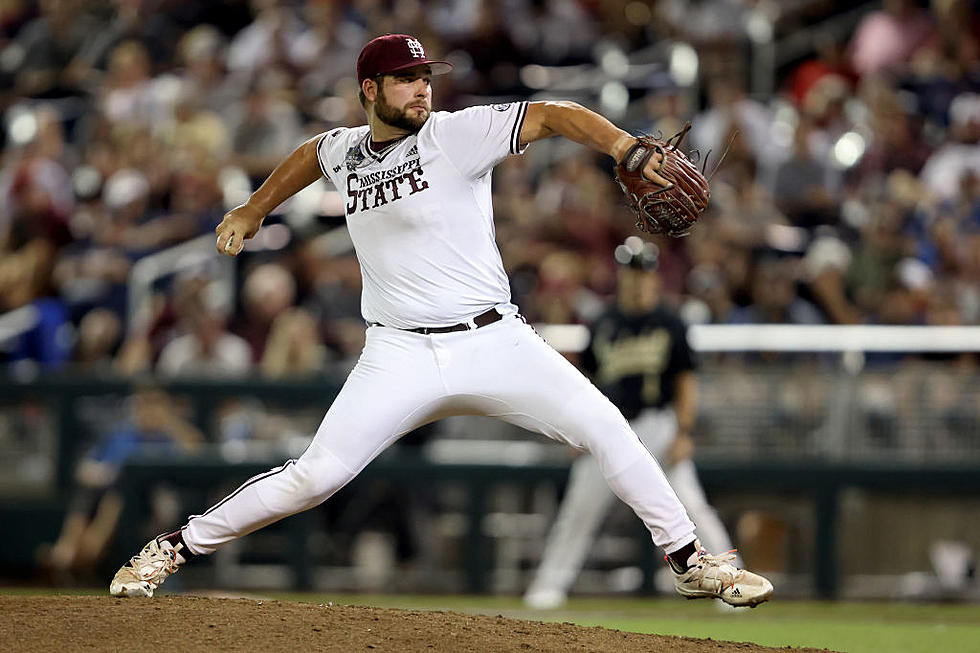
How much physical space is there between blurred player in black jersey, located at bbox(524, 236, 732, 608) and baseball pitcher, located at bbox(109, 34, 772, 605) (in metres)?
4.02

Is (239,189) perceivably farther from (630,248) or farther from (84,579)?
(630,248)

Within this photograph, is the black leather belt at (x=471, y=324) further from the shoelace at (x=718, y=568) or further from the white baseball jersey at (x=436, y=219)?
the shoelace at (x=718, y=568)

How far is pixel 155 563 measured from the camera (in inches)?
232

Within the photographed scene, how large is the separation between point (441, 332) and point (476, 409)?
0.32 m

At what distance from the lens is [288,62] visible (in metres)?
14.7

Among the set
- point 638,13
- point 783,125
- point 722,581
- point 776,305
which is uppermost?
point 638,13

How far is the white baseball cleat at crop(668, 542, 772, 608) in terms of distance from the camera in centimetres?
556

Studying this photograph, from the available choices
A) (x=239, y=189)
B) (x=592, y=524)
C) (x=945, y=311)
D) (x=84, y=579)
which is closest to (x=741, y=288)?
(x=945, y=311)

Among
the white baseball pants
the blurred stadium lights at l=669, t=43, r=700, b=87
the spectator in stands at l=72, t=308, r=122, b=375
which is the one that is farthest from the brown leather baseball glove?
the blurred stadium lights at l=669, t=43, r=700, b=87

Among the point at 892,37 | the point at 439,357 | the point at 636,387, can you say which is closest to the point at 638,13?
the point at 892,37

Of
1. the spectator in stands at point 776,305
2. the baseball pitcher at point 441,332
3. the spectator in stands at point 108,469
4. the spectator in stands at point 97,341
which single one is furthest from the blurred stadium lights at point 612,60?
the baseball pitcher at point 441,332

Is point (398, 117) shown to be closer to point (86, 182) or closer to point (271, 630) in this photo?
point (271, 630)

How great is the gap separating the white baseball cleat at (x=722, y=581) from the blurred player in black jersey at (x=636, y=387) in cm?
395

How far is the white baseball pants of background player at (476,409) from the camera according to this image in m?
5.53
